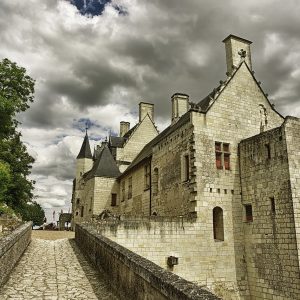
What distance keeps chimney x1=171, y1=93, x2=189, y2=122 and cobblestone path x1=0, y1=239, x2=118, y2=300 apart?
14798mm

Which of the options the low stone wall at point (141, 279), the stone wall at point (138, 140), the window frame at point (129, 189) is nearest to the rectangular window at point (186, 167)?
the low stone wall at point (141, 279)

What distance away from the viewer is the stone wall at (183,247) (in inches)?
503

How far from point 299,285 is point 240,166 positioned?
5.82m

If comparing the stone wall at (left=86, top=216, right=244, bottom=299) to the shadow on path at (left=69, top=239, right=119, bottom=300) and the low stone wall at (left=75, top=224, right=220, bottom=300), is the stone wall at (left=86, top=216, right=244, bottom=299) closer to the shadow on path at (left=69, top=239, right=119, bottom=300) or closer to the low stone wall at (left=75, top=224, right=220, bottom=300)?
the shadow on path at (left=69, top=239, right=119, bottom=300)

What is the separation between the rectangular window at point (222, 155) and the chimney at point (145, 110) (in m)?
15.9

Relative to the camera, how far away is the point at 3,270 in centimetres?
618

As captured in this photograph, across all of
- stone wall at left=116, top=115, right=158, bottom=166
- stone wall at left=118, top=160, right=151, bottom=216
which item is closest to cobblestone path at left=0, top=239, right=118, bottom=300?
stone wall at left=118, top=160, right=151, bottom=216

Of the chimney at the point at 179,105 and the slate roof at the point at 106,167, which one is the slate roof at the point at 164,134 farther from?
the slate roof at the point at 106,167

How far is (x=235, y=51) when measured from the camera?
17.5m

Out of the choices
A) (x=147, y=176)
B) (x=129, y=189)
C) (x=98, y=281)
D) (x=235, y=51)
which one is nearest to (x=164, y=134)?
(x=147, y=176)

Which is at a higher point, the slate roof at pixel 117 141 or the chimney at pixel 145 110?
the chimney at pixel 145 110

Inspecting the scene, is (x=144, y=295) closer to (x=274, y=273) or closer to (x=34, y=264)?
(x=34, y=264)

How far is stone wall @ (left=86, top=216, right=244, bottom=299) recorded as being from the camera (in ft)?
41.9

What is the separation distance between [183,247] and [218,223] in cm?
224
